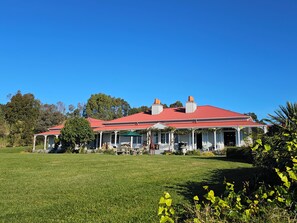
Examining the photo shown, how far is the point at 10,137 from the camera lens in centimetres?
4559

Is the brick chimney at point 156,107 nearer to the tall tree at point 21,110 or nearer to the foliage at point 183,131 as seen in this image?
the foliage at point 183,131

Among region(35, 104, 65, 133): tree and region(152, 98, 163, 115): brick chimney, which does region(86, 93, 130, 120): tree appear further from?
region(152, 98, 163, 115): brick chimney

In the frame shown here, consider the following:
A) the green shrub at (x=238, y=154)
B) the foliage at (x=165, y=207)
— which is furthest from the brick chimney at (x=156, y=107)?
the foliage at (x=165, y=207)

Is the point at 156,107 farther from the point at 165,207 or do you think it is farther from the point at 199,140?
the point at 165,207

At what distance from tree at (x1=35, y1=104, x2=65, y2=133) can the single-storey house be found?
23.9 m

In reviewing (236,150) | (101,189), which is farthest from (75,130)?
(101,189)

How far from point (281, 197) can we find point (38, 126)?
188ft

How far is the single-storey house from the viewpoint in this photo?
28984 millimetres

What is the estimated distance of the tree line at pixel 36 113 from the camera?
153ft

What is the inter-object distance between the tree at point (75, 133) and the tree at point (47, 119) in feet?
84.5

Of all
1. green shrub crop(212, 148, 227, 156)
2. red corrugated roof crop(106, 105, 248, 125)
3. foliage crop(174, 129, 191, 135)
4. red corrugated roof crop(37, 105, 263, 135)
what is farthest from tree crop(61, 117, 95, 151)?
green shrub crop(212, 148, 227, 156)

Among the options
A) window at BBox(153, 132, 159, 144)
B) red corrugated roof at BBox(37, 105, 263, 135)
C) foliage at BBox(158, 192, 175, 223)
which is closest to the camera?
foliage at BBox(158, 192, 175, 223)

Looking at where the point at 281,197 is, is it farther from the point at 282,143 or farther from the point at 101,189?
the point at 101,189

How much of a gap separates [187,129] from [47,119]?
38.2 meters
